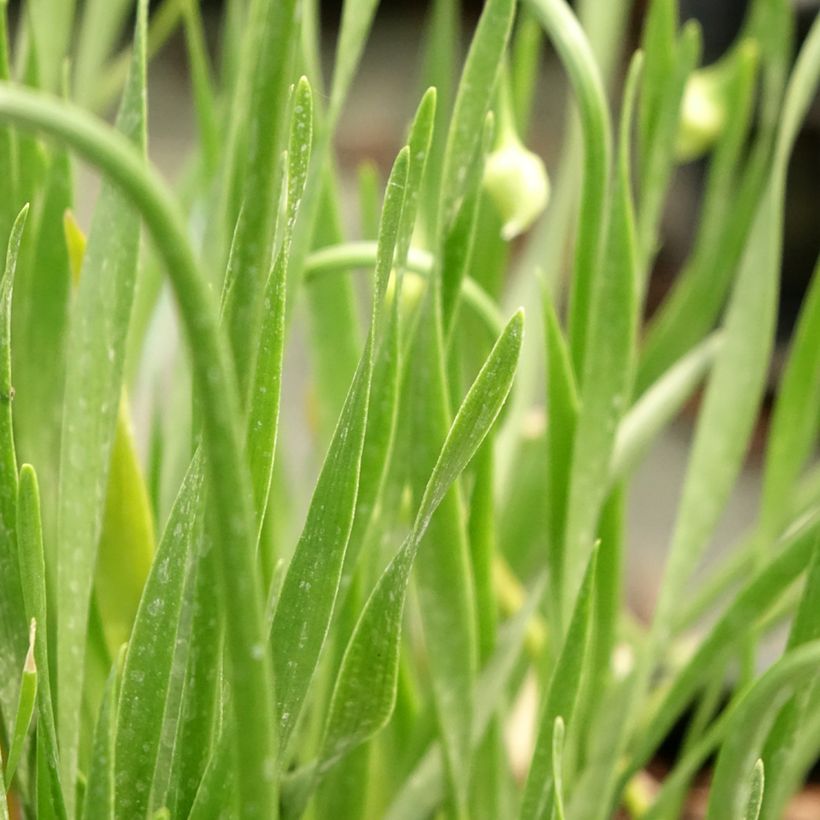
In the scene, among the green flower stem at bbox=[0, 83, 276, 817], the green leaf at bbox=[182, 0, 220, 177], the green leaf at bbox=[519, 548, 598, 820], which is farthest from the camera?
the green leaf at bbox=[182, 0, 220, 177]

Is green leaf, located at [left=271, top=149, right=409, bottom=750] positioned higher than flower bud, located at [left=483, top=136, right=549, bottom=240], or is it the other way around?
flower bud, located at [left=483, top=136, right=549, bottom=240]

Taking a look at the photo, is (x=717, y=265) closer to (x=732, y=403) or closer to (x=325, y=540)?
(x=732, y=403)

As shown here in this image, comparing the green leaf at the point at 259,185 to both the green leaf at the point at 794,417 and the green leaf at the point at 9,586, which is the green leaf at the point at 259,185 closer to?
the green leaf at the point at 9,586

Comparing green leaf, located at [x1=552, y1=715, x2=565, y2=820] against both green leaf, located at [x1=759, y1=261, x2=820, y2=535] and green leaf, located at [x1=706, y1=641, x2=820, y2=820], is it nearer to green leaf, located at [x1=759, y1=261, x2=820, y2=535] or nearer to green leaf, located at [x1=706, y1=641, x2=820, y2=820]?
green leaf, located at [x1=706, y1=641, x2=820, y2=820]

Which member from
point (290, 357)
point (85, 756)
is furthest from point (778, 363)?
point (85, 756)

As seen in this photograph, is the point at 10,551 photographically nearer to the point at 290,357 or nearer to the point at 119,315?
the point at 119,315

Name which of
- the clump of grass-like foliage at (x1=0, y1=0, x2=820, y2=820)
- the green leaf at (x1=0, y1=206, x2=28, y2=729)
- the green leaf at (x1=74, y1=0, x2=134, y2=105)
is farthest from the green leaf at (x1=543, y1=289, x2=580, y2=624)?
the green leaf at (x1=74, y1=0, x2=134, y2=105)
